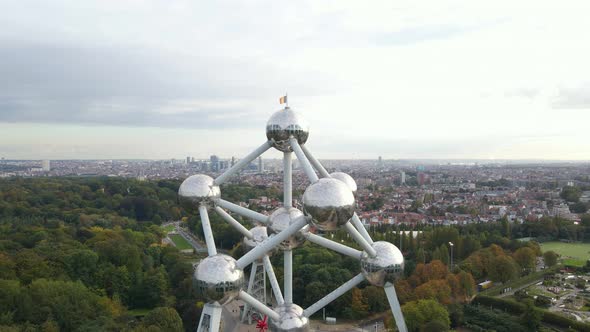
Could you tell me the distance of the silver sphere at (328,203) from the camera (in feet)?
35.0

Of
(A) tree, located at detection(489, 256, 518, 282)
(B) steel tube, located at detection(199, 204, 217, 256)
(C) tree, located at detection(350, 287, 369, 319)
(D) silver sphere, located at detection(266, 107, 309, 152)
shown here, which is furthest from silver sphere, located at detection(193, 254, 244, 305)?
(A) tree, located at detection(489, 256, 518, 282)

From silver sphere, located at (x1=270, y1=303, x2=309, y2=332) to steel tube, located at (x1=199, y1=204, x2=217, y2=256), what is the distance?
8.19ft

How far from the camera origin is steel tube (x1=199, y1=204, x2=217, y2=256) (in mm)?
12806

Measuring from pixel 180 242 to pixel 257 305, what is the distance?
42978 mm

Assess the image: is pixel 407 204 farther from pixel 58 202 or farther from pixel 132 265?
pixel 132 265

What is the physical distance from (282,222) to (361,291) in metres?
13.9

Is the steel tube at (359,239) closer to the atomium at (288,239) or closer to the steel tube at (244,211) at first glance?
the atomium at (288,239)

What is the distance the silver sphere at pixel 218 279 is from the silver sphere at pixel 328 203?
8.21 feet

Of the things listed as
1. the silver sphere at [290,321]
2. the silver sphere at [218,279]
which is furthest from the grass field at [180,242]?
the silver sphere at [218,279]

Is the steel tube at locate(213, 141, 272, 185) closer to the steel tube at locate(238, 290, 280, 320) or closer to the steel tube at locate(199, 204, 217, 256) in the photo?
the steel tube at locate(199, 204, 217, 256)

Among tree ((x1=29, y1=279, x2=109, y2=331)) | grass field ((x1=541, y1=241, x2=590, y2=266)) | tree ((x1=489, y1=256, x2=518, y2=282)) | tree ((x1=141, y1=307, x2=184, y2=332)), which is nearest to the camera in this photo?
tree ((x1=141, y1=307, x2=184, y2=332))

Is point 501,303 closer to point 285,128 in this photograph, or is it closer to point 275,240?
point 285,128

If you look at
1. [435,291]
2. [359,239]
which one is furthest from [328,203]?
[435,291]

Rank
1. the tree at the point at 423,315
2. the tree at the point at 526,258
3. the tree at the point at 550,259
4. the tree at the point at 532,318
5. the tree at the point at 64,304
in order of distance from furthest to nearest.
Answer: the tree at the point at 550,259 < the tree at the point at 526,258 < the tree at the point at 532,318 < the tree at the point at 64,304 < the tree at the point at 423,315
